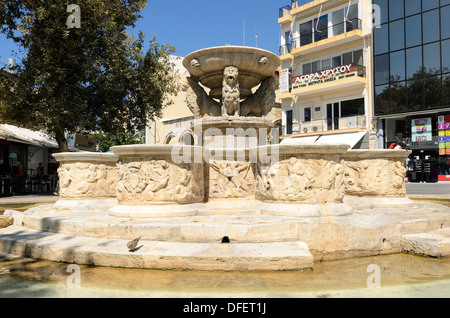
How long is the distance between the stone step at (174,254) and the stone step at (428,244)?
142cm

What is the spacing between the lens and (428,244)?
3947mm

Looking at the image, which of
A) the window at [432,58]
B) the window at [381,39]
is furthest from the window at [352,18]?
the window at [432,58]

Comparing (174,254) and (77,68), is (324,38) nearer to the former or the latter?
(77,68)

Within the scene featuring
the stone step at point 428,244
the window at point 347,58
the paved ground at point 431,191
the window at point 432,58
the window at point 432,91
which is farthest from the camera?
the window at point 347,58

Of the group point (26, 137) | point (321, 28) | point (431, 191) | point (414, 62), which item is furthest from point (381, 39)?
point (26, 137)

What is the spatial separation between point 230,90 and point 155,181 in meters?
2.74

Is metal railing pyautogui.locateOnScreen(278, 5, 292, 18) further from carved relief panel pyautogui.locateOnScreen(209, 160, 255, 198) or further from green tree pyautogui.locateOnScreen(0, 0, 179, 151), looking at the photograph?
carved relief panel pyautogui.locateOnScreen(209, 160, 255, 198)

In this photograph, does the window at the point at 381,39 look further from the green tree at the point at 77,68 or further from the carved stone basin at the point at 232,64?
the carved stone basin at the point at 232,64

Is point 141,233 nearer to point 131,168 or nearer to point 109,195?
point 131,168

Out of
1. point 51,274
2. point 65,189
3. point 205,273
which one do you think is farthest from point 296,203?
point 65,189

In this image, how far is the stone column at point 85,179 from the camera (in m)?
6.55

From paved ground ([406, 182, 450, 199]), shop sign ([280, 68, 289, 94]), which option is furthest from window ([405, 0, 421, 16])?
paved ground ([406, 182, 450, 199])

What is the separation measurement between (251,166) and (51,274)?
3.16 metres

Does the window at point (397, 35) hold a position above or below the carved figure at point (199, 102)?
above
